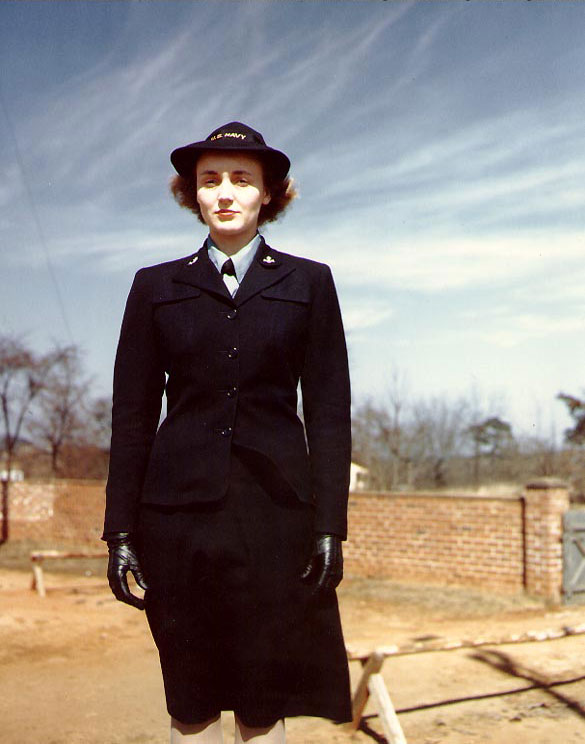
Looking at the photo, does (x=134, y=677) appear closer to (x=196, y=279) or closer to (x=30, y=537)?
(x=196, y=279)

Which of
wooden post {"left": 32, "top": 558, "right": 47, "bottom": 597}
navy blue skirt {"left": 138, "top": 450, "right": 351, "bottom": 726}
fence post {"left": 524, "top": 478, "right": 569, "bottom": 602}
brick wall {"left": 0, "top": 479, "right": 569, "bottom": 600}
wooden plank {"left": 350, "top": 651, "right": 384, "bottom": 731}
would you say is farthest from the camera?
wooden post {"left": 32, "top": 558, "right": 47, "bottom": 597}

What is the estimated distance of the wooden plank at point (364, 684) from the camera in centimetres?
471

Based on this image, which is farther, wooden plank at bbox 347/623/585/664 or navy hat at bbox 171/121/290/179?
wooden plank at bbox 347/623/585/664

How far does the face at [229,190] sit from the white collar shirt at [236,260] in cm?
6

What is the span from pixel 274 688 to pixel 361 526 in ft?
37.2

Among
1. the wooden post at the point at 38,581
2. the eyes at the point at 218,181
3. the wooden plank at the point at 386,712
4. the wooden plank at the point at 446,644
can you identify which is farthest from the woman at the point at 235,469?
the wooden post at the point at 38,581

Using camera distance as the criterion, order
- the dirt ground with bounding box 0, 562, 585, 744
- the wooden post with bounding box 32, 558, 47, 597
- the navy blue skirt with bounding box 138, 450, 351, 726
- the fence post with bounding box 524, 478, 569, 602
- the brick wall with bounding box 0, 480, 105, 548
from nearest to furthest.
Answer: the navy blue skirt with bounding box 138, 450, 351, 726
the dirt ground with bounding box 0, 562, 585, 744
the fence post with bounding box 524, 478, 569, 602
the wooden post with bounding box 32, 558, 47, 597
the brick wall with bounding box 0, 480, 105, 548

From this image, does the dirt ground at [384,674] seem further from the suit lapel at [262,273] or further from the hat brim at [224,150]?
the hat brim at [224,150]

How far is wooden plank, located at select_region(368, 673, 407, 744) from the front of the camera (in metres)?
4.45

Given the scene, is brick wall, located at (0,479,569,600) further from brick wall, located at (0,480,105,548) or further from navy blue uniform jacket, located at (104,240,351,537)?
navy blue uniform jacket, located at (104,240,351,537)

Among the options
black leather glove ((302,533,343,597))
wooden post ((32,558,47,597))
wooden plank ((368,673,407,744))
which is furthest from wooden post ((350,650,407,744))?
wooden post ((32,558,47,597))

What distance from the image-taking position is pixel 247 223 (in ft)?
6.92

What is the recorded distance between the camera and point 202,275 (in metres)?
2.12

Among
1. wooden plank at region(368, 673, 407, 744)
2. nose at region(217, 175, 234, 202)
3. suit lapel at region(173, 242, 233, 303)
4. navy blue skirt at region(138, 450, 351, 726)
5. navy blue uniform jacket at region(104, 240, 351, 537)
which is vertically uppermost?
nose at region(217, 175, 234, 202)
